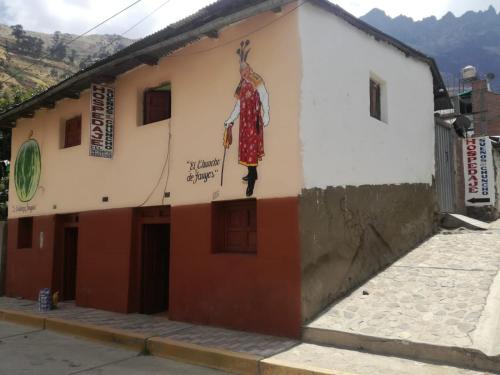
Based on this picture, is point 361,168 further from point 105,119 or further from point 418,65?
point 105,119

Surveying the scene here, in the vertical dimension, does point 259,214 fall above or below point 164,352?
above

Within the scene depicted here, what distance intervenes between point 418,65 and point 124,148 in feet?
22.1

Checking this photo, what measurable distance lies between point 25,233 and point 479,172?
12564 mm

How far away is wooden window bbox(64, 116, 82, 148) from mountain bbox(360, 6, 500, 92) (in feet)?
261

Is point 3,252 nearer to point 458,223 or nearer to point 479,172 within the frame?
point 458,223

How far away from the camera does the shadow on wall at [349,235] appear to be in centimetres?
674

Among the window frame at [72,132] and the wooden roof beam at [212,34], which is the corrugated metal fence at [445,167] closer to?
the wooden roof beam at [212,34]

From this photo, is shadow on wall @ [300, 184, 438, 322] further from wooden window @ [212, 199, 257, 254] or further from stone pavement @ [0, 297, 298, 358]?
wooden window @ [212, 199, 257, 254]

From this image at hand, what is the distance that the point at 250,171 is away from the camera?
730 cm

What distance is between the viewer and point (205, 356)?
6215mm

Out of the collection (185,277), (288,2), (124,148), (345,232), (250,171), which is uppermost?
(288,2)

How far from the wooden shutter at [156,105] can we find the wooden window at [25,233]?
5.63 meters

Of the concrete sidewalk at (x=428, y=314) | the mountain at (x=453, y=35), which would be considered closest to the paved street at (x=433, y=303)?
the concrete sidewalk at (x=428, y=314)

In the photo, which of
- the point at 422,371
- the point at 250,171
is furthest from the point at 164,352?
the point at 422,371
